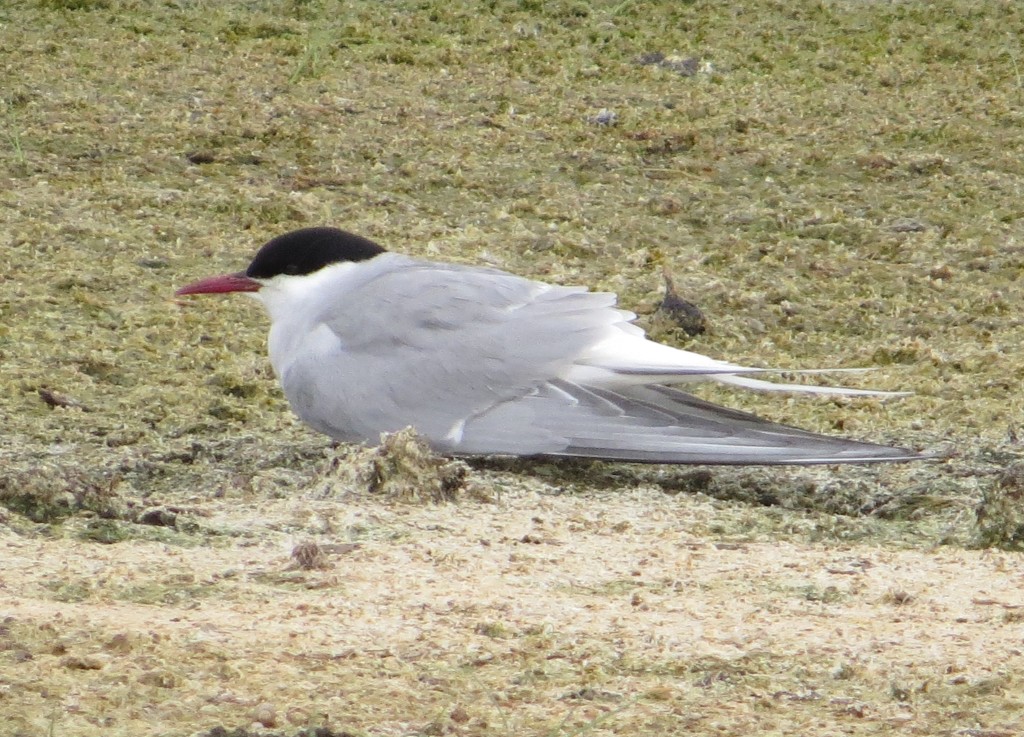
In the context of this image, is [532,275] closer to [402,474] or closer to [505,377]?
[505,377]

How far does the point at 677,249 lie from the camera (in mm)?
5645

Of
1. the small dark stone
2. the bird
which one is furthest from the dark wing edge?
the small dark stone

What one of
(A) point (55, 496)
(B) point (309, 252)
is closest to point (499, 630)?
(A) point (55, 496)

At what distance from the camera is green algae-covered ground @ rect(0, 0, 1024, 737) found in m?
2.43

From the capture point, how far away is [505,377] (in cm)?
391

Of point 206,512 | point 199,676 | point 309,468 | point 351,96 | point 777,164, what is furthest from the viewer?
point 351,96

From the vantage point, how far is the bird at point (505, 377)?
12.4ft

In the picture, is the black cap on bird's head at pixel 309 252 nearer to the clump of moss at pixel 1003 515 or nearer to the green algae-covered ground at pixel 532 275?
the green algae-covered ground at pixel 532 275

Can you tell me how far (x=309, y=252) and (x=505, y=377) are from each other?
748 mm

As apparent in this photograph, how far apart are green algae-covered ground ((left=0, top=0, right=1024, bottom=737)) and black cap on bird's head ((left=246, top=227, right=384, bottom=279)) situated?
341mm

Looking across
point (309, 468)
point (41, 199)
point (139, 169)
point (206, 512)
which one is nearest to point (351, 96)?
point (139, 169)

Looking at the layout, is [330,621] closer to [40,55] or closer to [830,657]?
[830,657]

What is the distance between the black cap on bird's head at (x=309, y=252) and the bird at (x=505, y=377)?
0.29 m

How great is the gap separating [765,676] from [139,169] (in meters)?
3.99
